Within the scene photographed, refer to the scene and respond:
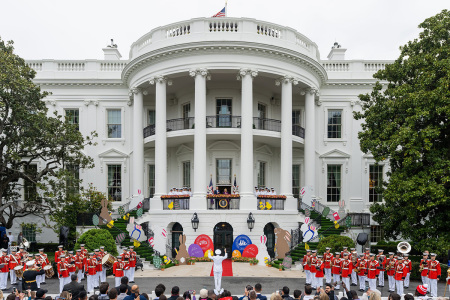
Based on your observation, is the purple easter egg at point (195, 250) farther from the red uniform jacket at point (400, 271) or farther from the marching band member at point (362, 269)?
the red uniform jacket at point (400, 271)

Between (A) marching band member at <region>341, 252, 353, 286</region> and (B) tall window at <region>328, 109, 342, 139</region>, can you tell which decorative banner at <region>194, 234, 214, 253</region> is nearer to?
(A) marching band member at <region>341, 252, 353, 286</region>

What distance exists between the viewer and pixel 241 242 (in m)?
21.0

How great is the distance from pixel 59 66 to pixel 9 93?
9111mm

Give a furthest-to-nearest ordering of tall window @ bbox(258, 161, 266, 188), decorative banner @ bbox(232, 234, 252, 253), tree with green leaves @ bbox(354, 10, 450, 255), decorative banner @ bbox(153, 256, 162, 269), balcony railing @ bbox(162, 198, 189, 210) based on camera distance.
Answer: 1. tall window @ bbox(258, 161, 266, 188)
2. balcony railing @ bbox(162, 198, 189, 210)
3. decorative banner @ bbox(232, 234, 252, 253)
4. decorative banner @ bbox(153, 256, 162, 269)
5. tree with green leaves @ bbox(354, 10, 450, 255)

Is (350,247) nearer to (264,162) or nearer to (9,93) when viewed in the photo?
(264,162)

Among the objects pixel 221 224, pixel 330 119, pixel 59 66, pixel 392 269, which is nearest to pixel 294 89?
pixel 330 119

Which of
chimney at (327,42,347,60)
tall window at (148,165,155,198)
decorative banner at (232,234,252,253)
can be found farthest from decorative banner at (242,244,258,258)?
chimney at (327,42,347,60)

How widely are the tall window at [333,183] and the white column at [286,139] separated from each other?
6406mm

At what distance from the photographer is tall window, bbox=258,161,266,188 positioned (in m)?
27.1

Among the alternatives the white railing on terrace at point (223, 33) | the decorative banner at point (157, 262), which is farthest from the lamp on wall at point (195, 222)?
the white railing on terrace at point (223, 33)

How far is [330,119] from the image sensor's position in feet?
95.4

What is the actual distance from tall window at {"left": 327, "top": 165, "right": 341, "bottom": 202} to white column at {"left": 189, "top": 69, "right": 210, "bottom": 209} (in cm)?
1066

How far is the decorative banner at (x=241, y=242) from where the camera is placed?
68.5ft

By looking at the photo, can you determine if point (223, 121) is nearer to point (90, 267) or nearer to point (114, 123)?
point (114, 123)
